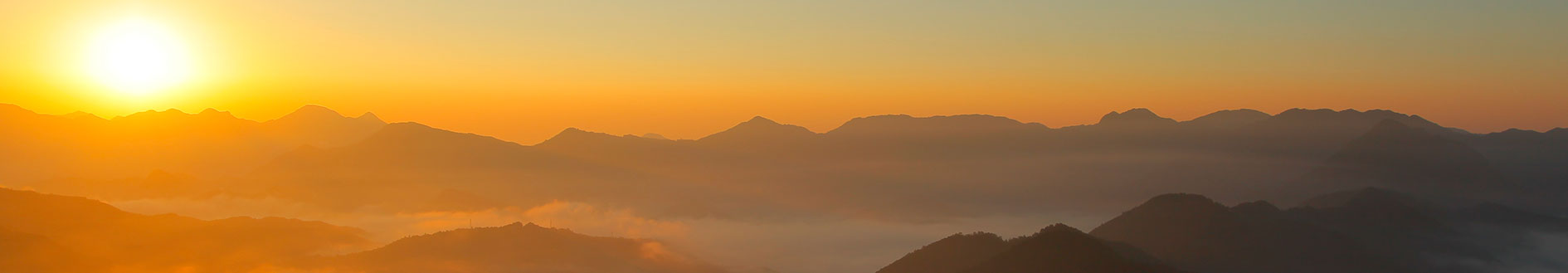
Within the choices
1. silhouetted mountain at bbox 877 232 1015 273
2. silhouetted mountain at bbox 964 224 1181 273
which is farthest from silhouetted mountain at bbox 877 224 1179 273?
silhouetted mountain at bbox 877 232 1015 273

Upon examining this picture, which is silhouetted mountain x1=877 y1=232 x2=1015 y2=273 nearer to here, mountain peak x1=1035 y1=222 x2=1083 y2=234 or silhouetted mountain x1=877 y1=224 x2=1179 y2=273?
silhouetted mountain x1=877 y1=224 x2=1179 y2=273

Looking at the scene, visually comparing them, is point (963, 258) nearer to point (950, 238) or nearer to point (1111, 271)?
point (950, 238)

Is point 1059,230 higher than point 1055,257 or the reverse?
higher

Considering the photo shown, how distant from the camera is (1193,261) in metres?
199

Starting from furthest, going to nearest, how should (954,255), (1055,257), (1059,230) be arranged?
1. (954,255)
2. (1059,230)
3. (1055,257)

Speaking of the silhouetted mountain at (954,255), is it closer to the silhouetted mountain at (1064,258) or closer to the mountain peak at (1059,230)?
the silhouetted mountain at (1064,258)

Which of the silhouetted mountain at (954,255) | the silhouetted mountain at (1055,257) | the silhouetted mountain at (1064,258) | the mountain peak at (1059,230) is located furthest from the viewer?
the silhouetted mountain at (954,255)

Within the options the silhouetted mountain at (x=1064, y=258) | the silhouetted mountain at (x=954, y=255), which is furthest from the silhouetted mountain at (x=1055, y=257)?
the silhouetted mountain at (x=954, y=255)

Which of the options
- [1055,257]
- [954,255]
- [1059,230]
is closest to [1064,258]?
[1055,257]

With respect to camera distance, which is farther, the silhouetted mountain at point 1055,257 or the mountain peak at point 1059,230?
the mountain peak at point 1059,230

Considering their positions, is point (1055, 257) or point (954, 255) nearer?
point (1055, 257)

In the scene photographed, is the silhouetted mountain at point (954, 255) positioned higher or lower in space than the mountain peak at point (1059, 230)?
lower

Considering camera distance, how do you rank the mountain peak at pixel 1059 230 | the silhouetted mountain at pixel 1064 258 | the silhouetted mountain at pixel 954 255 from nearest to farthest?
1. the silhouetted mountain at pixel 1064 258
2. the mountain peak at pixel 1059 230
3. the silhouetted mountain at pixel 954 255

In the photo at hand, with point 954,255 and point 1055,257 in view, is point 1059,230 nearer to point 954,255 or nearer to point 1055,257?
point 1055,257
